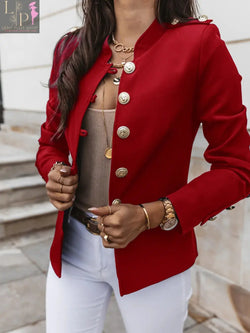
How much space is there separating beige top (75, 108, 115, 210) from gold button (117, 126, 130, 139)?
0.09 meters

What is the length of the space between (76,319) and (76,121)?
73 centimetres

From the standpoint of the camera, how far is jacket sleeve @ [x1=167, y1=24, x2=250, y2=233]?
106cm

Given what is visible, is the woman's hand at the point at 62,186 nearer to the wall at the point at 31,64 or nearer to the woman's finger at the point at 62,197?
the woman's finger at the point at 62,197

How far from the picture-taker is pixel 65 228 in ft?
4.44

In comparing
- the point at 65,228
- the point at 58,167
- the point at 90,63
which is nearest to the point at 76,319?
the point at 65,228

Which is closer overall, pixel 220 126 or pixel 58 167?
pixel 220 126

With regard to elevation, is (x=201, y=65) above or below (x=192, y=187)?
above

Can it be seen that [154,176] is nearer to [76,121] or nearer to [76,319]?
[76,121]

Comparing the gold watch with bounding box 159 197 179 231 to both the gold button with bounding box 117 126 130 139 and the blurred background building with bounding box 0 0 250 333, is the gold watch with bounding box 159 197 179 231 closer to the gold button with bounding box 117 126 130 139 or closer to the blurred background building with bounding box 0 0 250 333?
the gold button with bounding box 117 126 130 139

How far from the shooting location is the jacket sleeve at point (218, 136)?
3.46 ft

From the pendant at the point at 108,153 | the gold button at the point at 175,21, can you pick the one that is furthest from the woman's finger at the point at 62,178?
the gold button at the point at 175,21

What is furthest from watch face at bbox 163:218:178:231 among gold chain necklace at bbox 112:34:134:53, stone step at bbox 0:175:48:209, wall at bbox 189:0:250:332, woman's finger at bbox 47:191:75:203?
stone step at bbox 0:175:48:209

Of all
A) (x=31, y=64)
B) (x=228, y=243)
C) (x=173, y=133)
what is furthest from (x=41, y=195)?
(x=173, y=133)

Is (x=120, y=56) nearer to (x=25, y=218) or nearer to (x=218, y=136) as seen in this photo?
(x=218, y=136)
